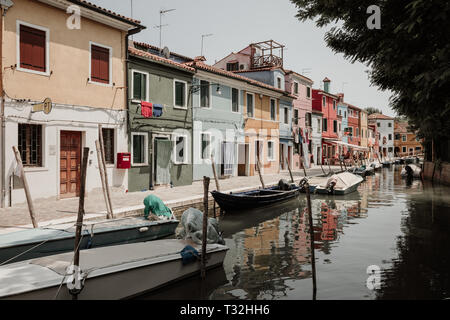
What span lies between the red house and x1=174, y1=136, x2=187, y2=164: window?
2484 centimetres

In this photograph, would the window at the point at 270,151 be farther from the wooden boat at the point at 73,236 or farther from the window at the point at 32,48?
the wooden boat at the point at 73,236

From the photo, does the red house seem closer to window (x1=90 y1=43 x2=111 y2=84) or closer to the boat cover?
the boat cover

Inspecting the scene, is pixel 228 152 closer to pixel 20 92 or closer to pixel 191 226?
pixel 20 92

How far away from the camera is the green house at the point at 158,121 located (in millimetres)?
15734

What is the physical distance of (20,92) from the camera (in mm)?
11531

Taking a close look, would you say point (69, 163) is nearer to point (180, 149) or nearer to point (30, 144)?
point (30, 144)

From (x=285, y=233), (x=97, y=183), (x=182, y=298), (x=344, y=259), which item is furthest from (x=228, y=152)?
(x=182, y=298)

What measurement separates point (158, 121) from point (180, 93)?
8.14 ft

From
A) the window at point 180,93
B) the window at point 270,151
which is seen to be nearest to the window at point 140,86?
the window at point 180,93

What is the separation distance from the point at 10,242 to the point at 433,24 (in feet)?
27.0

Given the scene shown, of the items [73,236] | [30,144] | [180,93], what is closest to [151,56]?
[180,93]

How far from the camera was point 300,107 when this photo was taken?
34750mm

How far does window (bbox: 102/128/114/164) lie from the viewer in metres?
14.6

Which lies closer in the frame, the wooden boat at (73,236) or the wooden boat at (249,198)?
the wooden boat at (73,236)
